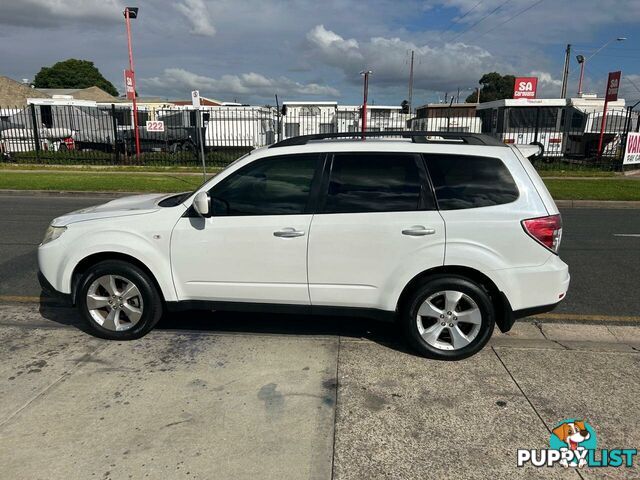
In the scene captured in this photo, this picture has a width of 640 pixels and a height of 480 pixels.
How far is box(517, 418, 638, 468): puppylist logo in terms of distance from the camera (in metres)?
2.63

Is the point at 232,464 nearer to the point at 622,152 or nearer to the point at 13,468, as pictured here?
the point at 13,468

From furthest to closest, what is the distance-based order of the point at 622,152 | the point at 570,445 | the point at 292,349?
the point at 622,152 < the point at 292,349 < the point at 570,445

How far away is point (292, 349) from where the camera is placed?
154 inches

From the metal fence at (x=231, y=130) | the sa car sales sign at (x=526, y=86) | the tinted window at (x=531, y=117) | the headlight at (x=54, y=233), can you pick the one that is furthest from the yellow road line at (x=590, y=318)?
the sa car sales sign at (x=526, y=86)

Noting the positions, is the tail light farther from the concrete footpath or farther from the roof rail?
the concrete footpath

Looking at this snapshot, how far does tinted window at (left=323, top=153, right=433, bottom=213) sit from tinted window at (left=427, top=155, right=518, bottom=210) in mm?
151

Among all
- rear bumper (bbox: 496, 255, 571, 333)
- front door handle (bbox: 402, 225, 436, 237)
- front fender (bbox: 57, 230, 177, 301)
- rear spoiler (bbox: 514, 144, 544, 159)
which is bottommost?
rear bumper (bbox: 496, 255, 571, 333)

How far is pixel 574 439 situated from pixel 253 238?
2.51 m

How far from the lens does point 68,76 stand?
7956 cm

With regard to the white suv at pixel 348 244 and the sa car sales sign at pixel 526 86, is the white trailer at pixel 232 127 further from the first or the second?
the white suv at pixel 348 244

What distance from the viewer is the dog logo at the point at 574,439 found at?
8.74ft

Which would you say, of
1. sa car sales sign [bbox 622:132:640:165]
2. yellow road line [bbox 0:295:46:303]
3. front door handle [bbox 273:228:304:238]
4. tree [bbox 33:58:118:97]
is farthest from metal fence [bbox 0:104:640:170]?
tree [bbox 33:58:118:97]

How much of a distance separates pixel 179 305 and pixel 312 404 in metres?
1.50

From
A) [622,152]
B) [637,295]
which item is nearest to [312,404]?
[637,295]
